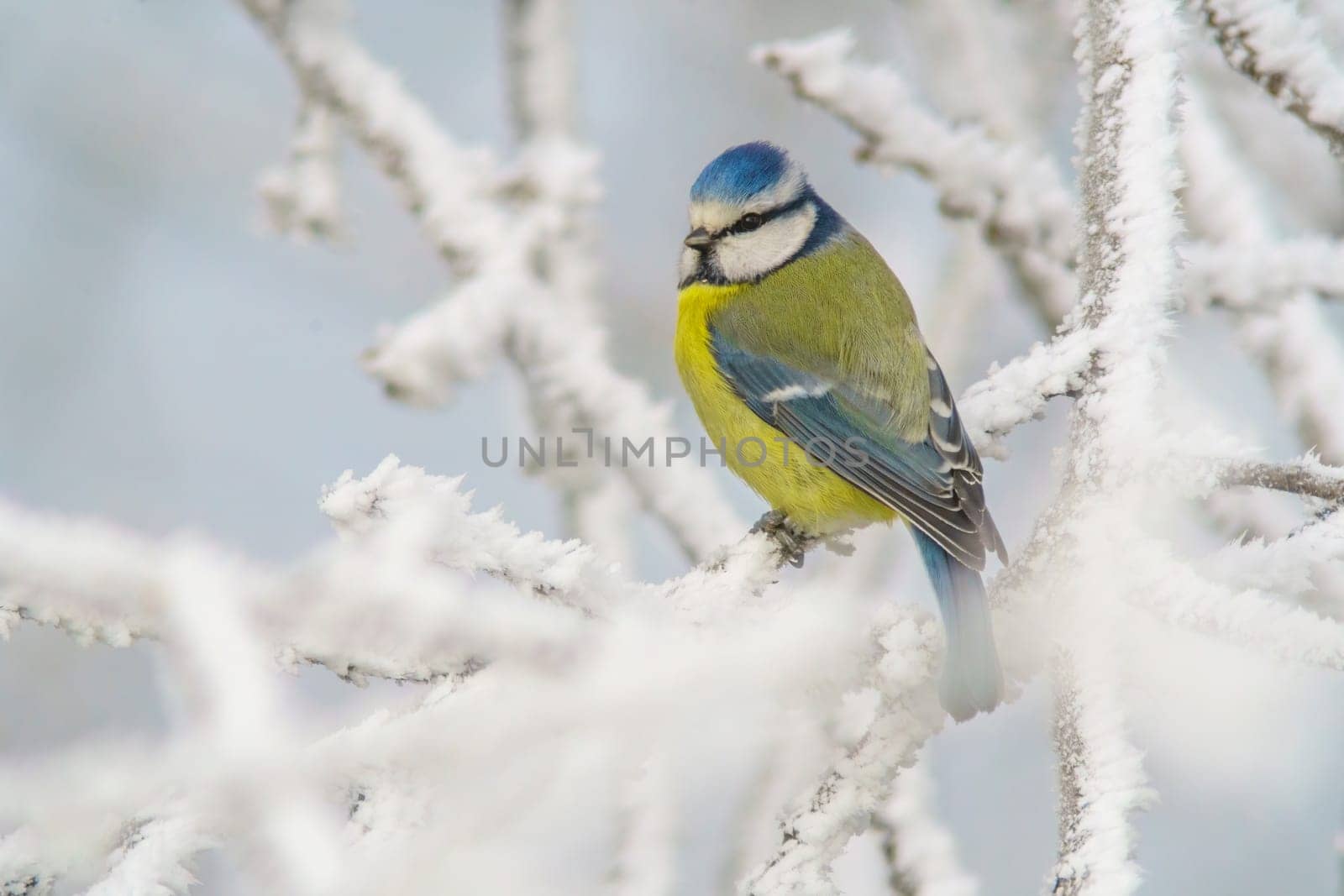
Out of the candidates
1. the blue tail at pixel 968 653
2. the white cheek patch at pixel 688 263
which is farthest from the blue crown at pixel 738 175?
the blue tail at pixel 968 653

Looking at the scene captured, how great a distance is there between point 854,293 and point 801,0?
5.67ft

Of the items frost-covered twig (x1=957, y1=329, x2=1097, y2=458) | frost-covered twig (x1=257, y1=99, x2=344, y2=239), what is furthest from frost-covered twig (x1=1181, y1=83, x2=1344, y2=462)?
frost-covered twig (x1=257, y1=99, x2=344, y2=239)

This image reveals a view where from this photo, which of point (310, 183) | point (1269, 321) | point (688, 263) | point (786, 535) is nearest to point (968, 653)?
point (786, 535)

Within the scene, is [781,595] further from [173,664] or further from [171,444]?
[171,444]

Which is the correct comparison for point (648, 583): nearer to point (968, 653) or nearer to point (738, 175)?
point (968, 653)

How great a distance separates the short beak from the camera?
2256 millimetres

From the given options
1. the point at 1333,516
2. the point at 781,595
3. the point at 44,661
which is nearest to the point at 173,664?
the point at 781,595

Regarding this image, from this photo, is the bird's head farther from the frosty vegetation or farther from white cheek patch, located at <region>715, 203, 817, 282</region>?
the frosty vegetation

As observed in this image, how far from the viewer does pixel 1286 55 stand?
1580mm

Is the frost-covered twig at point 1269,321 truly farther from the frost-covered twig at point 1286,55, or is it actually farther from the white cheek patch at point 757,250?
the white cheek patch at point 757,250

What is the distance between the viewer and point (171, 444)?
317cm

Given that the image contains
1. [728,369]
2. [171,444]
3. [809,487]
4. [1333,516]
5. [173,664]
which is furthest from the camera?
[171,444]

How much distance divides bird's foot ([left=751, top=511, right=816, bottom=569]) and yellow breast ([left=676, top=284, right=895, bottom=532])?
17 mm

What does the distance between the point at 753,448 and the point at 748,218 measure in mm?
461
